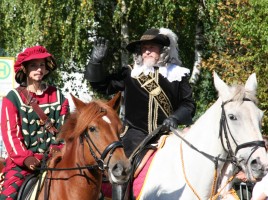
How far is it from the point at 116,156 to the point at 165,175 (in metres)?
1.47

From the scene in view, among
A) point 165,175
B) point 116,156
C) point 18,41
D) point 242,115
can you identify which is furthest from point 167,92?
point 18,41

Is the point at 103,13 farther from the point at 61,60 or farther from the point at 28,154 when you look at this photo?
the point at 28,154

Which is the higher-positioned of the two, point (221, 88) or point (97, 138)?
point (221, 88)

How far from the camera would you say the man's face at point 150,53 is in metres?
8.97

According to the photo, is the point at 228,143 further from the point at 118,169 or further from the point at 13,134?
the point at 13,134

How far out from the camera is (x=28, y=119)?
7.68 metres

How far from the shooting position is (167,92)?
893cm

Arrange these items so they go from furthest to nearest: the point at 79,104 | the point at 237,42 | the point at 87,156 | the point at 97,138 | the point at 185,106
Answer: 1. the point at 237,42
2. the point at 185,106
3. the point at 79,104
4. the point at 87,156
5. the point at 97,138

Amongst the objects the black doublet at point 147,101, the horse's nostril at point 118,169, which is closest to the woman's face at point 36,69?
the black doublet at point 147,101

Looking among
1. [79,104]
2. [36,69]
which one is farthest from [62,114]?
[79,104]

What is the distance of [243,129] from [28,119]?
214 centimetres

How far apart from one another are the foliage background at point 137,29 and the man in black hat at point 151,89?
9505 mm

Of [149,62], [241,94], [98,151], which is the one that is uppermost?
[149,62]

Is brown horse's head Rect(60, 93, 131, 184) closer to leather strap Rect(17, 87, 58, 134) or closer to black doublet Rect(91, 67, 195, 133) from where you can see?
leather strap Rect(17, 87, 58, 134)
